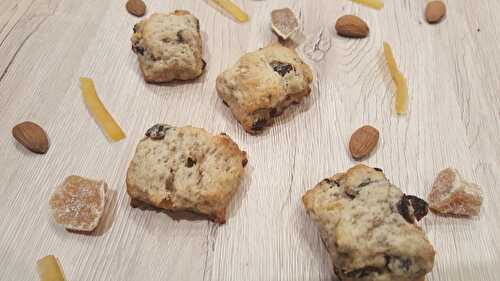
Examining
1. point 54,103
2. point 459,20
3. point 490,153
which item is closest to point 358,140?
point 490,153

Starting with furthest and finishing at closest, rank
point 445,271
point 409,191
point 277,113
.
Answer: point 277,113 → point 409,191 → point 445,271

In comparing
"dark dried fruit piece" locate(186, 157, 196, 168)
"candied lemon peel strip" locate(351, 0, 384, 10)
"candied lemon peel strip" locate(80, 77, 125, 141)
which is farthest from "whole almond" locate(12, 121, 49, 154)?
"candied lemon peel strip" locate(351, 0, 384, 10)

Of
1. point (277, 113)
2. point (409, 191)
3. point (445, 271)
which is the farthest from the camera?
point (277, 113)

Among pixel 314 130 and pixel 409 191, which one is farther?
pixel 314 130

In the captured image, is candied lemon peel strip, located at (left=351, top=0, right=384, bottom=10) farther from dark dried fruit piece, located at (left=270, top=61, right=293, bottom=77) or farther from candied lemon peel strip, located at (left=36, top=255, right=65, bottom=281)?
candied lemon peel strip, located at (left=36, top=255, right=65, bottom=281)

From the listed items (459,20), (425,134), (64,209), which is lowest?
(64,209)

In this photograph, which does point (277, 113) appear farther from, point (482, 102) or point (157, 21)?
point (482, 102)

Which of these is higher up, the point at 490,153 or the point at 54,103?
the point at 490,153
